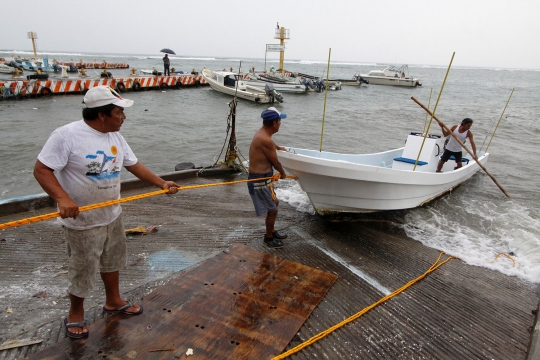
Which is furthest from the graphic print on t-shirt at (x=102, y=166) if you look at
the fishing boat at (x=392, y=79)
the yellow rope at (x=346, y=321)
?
the fishing boat at (x=392, y=79)

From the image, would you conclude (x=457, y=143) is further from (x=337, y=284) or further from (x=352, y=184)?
(x=337, y=284)

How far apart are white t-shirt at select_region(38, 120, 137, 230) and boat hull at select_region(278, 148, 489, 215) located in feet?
9.18

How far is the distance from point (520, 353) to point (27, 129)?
17.7 metres

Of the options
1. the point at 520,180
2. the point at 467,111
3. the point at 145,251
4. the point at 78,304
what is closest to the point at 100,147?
the point at 78,304

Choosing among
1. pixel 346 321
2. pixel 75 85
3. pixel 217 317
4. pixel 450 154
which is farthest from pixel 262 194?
pixel 75 85

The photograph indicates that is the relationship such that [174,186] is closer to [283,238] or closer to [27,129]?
[283,238]

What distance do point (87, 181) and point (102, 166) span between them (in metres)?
0.14

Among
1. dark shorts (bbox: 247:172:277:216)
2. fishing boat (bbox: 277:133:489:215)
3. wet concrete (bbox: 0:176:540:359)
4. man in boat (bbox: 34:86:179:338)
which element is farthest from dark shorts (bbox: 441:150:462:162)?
man in boat (bbox: 34:86:179:338)

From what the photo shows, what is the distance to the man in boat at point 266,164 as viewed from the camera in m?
4.08

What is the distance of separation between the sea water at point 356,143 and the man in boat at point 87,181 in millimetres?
4374

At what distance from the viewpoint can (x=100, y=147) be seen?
2277mm

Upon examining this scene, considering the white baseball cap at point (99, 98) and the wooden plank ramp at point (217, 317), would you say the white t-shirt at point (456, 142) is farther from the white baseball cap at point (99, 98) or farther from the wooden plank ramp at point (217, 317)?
the white baseball cap at point (99, 98)

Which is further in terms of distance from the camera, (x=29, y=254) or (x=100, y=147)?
(x=29, y=254)

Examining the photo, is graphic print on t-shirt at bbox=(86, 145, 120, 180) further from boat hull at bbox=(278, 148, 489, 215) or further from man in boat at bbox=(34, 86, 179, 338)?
boat hull at bbox=(278, 148, 489, 215)
